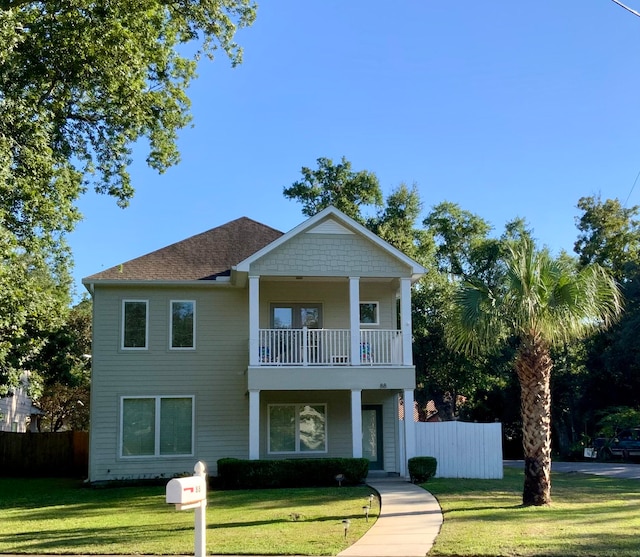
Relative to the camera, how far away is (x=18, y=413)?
38.3 meters

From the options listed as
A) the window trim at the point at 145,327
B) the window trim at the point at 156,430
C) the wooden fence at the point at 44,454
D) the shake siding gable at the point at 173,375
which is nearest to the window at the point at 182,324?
the shake siding gable at the point at 173,375

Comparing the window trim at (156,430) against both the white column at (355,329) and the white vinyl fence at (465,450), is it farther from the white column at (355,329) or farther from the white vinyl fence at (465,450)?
the white vinyl fence at (465,450)

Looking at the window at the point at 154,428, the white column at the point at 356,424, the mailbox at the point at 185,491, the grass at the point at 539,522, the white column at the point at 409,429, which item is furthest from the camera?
the window at the point at 154,428

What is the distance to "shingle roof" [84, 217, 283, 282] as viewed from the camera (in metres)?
21.2

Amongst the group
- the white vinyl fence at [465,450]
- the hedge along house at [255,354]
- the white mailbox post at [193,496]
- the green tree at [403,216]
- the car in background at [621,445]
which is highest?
the green tree at [403,216]

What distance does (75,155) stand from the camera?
20.1 metres

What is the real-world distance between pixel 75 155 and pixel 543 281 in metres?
13.5

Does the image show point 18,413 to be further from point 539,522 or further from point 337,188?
point 539,522

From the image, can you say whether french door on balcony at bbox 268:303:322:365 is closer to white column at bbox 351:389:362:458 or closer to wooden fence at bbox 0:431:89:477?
white column at bbox 351:389:362:458

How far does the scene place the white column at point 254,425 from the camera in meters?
18.8

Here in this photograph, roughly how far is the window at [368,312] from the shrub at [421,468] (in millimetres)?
5230

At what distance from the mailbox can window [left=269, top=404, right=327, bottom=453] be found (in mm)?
14598

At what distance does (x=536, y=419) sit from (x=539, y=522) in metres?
2.53

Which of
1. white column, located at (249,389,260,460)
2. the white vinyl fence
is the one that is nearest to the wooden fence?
white column, located at (249,389,260,460)
